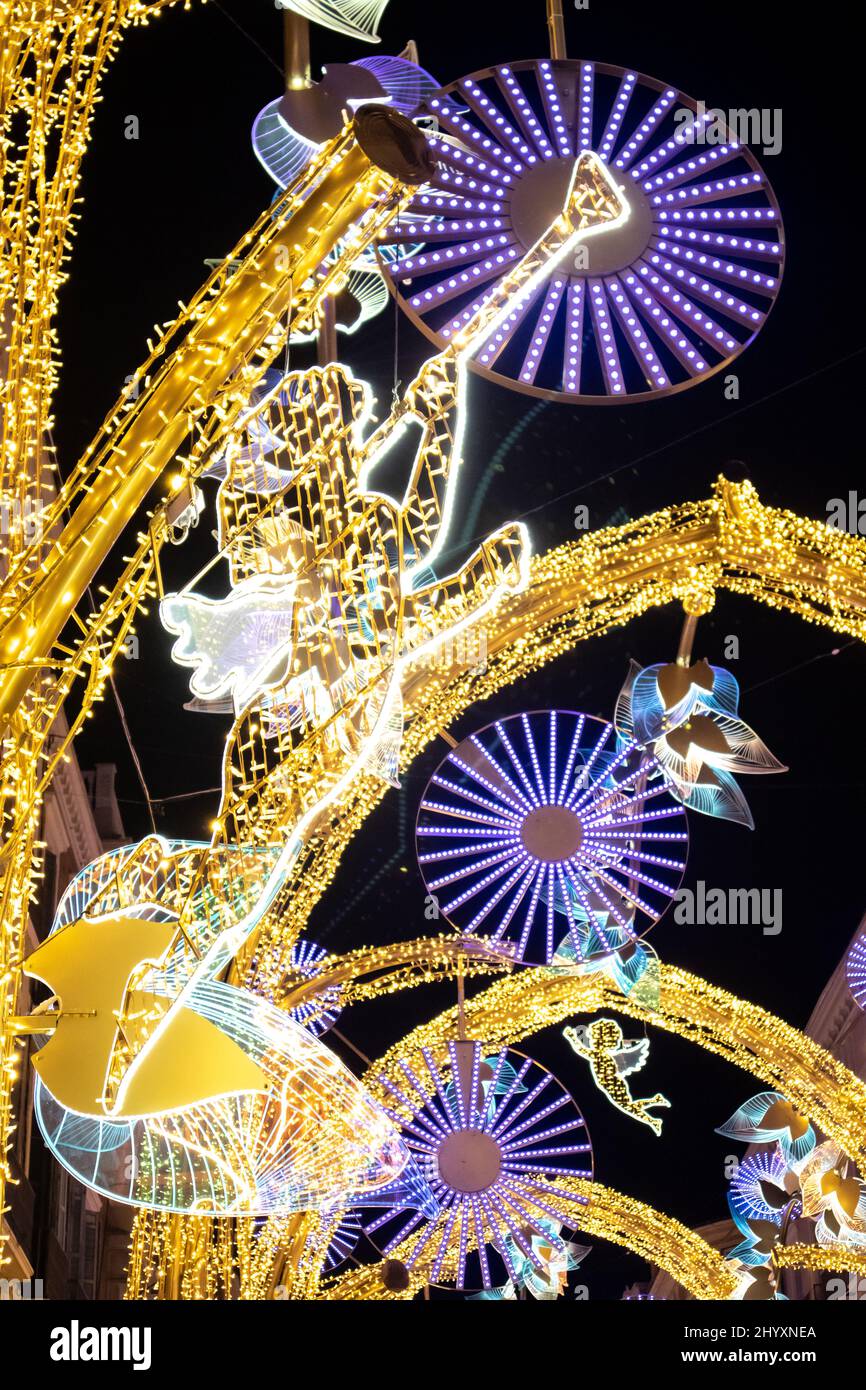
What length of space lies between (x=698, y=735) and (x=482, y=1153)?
442cm

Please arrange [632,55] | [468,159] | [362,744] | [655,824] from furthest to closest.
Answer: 1. [655,824]
2. [632,55]
3. [468,159]
4. [362,744]

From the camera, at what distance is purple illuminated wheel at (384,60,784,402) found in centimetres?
624

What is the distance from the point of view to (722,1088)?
1973cm

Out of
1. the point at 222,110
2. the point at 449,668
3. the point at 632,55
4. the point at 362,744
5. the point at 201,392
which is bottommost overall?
the point at 362,744

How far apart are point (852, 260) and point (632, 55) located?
169 centimetres

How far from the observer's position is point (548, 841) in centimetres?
948

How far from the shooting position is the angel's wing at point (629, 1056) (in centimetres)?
1358

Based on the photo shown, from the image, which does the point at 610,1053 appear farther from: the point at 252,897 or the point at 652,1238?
the point at 252,897

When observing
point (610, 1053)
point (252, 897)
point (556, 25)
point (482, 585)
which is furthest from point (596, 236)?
point (610, 1053)

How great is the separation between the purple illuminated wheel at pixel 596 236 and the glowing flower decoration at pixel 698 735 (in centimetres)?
247
